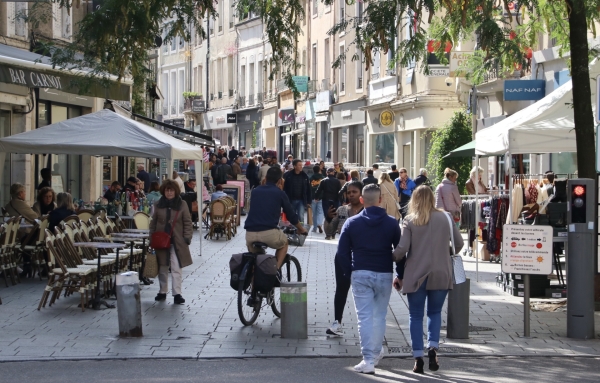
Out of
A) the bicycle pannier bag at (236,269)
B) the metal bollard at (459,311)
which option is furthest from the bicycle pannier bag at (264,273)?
the metal bollard at (459,311)

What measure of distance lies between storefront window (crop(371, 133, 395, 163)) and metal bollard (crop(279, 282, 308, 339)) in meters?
29.5

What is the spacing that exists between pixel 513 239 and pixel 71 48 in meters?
6.58

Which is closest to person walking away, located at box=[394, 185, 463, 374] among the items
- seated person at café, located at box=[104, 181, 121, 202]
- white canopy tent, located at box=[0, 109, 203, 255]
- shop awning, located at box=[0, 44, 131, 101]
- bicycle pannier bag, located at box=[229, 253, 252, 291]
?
bicycle pannier bag, located at box=[229, 253, 252, 291]

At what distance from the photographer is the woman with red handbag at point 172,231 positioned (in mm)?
13258

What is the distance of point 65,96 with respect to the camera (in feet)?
86.5

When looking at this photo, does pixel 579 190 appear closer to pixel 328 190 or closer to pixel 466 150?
pixel 466 150

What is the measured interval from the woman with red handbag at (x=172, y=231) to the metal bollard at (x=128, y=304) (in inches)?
103

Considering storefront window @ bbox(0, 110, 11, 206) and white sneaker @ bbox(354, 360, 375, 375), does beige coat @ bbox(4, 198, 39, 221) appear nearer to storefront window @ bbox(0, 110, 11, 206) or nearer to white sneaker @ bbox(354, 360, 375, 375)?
storefront window @ bbox(0, 110, 11, 206)

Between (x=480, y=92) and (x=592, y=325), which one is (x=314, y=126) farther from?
(x=592, y=325)

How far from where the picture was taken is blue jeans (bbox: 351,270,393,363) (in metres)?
9.00

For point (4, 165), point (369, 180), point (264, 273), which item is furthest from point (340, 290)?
point (369, 180)

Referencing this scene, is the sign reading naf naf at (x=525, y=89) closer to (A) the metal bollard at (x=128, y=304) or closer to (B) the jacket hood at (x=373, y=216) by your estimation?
(A) the metal bollard at (x=128, y=304)

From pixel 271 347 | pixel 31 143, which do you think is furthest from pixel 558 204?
pixel 31 143

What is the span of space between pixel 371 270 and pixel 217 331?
267cm
